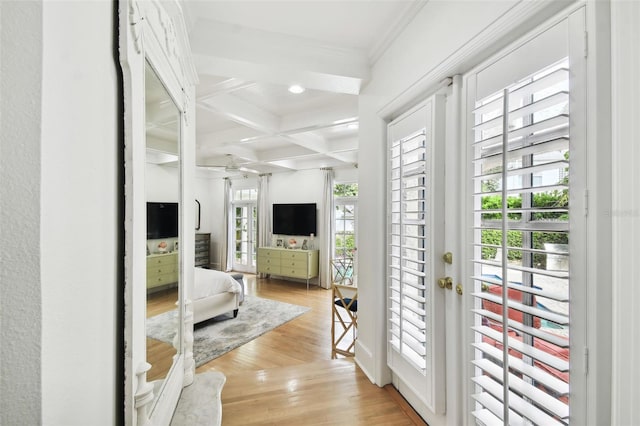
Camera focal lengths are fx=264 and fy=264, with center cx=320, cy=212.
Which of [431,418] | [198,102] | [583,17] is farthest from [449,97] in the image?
[198,102]

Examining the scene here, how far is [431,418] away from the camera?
1487mm

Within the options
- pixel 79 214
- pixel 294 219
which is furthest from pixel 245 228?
pixel 79 214

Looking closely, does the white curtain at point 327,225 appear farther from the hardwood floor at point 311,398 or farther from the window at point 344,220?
the hardwood floor at point 311,398

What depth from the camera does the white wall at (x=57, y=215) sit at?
16.0 inches

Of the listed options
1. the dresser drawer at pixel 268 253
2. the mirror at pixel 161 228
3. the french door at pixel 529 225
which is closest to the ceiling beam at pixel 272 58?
the mirror at pixel 161 228

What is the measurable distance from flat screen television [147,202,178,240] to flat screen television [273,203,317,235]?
16.3 ft

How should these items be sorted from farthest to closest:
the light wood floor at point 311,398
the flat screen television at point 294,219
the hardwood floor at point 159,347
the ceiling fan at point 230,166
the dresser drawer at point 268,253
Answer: the dresser drawer at point 268,253 < the flat screen television at point 294,219 < the ceiling fan at point 230,166 < the light wood floor at point 311,398 < the hardwood floor at point 159,347

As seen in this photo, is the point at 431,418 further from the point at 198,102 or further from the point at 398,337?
the point at 198,102

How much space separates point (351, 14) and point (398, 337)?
81.8 inches

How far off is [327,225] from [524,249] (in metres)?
5.09

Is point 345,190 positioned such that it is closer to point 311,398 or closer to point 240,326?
point 240,326

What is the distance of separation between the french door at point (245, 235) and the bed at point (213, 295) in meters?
2.97

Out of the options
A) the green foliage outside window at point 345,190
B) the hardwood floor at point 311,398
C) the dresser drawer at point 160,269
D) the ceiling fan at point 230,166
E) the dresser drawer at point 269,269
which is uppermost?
the ceiling fan at point 230,166

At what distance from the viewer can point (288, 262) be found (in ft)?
20.2
